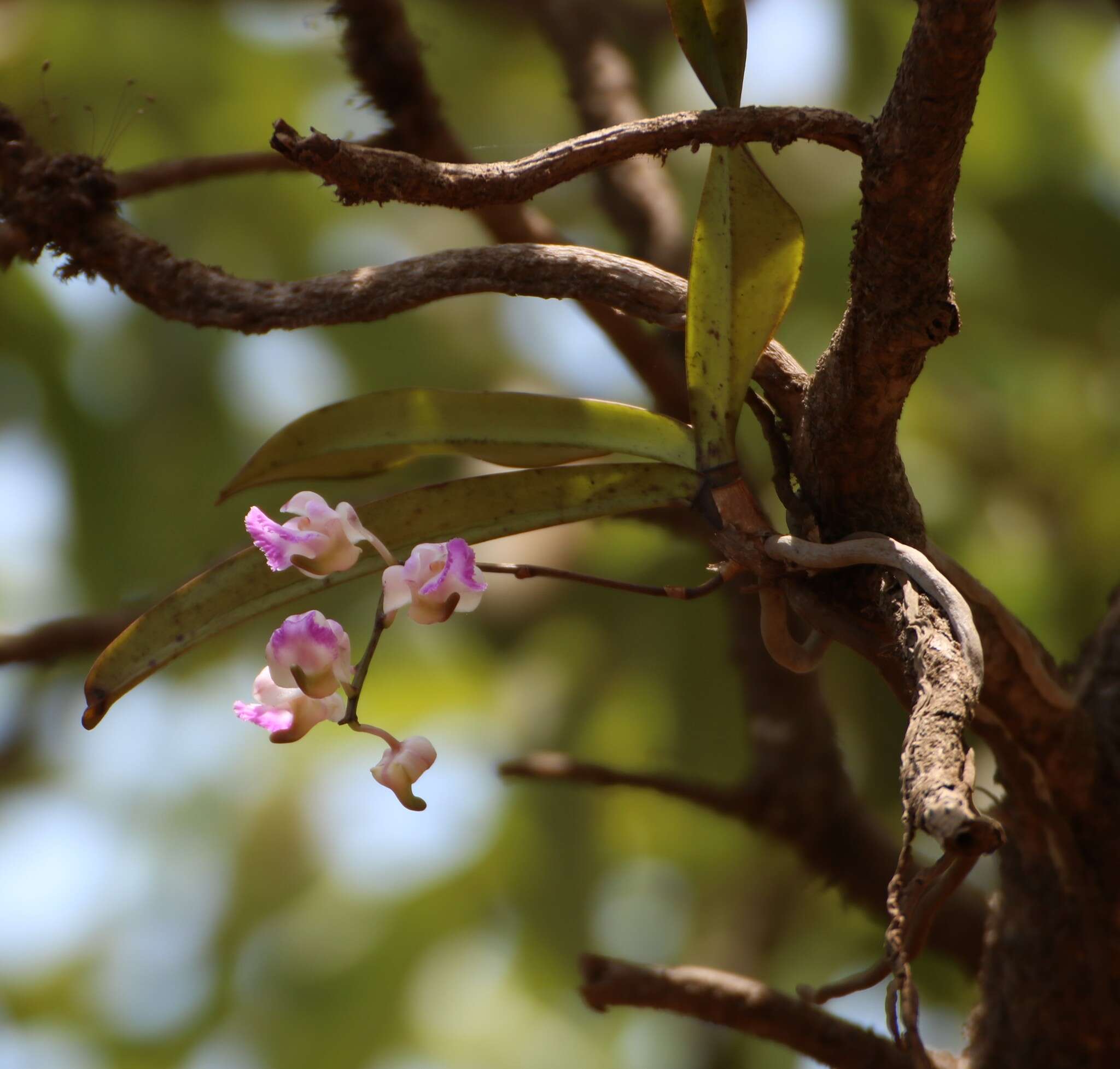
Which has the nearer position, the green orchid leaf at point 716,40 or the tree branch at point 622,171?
the green orchid leaf at point 716,40

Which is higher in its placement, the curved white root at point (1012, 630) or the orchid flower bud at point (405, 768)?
the curved white root at point (1012, 630)

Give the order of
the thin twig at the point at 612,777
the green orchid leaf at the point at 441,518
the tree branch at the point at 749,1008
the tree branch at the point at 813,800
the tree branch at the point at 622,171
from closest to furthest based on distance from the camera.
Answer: the green orchid leaf at the point at 441,518 < the tree branch at the point at 749,1008 < the thin twig at the point at 612,777 < the tree branch at the point at 813,800 < the tree branch at the point at 622,171

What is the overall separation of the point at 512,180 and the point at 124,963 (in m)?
1.95

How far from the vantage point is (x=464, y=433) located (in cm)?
45

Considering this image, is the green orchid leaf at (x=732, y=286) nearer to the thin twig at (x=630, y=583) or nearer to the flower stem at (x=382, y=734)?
the thin twig at (x=630, y=583)

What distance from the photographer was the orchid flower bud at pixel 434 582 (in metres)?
0.39

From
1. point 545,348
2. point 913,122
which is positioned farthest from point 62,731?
point 913,122

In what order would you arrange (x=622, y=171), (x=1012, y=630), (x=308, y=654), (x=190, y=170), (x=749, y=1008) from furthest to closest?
1. (x=622, y=171)
2. (x=190, y=170)
3. (x=749, y=1008)
4. (x=1012, y=630)
5. (x=308, y=654)

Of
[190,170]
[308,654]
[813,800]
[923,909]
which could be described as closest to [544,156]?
[308,654]

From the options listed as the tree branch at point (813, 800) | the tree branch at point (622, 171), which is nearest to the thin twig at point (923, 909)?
the tree branch at point (813, 800)

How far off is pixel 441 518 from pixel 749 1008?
0.35 m

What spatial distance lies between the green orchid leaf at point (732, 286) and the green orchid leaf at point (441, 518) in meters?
0.03

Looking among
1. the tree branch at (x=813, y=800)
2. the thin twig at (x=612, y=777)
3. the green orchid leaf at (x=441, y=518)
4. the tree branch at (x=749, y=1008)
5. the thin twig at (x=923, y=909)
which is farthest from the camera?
the tree branch at (x=813, y=800)

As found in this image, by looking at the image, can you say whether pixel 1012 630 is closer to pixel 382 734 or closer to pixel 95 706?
pixel 382 734
